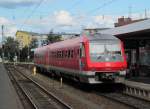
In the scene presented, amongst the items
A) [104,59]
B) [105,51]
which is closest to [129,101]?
[104,59]

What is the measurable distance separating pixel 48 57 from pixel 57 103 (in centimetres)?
2345

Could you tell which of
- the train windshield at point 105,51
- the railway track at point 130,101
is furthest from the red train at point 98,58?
the railway track at point 130,101

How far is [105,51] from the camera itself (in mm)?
24594

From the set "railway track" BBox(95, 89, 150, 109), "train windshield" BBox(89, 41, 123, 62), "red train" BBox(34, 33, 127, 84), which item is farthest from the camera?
"train windshield" BBox(89, 41, 123, 62)

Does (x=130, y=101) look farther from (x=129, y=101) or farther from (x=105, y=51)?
(x=105, y=51)

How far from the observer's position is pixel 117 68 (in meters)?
23.8

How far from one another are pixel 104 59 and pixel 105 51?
0.59 meters

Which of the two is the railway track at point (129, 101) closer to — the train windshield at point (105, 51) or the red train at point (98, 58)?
the red train at point (98, 58)

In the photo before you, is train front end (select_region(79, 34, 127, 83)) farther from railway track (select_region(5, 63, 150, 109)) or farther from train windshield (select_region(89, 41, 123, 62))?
railway track (select_region(5, 63, 150, 109))

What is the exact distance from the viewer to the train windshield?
24.2 meters

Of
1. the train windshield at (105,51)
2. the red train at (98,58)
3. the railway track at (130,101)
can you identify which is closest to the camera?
the railway track at (130,101)

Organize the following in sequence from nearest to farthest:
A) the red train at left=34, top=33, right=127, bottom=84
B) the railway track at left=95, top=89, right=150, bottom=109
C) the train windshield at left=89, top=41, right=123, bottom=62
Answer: the railway track at left=95, top=89, right=150, bottom=109 < the red train at left=34, top=33, right=127, bottom=84 < the train windshield at left=89, top=41, right=123, bottom=62

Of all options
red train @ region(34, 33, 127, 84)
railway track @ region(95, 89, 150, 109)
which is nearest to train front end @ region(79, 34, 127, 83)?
red train @ region(34, 33, 127, 84)

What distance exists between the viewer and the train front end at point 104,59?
23.5 metres
